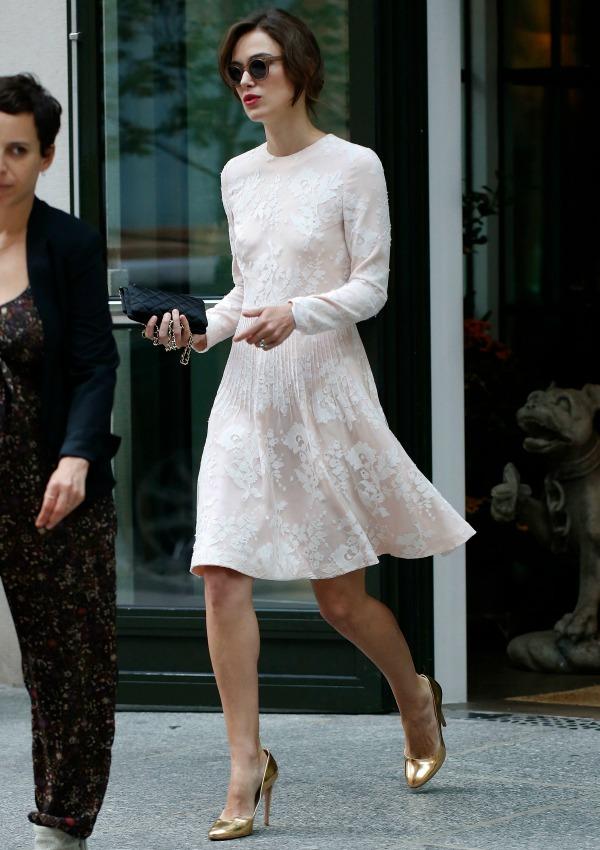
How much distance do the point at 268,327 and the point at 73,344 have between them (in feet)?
2.31

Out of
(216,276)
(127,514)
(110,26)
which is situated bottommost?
(127,514)

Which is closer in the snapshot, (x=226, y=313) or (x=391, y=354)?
(x=226, y=313)

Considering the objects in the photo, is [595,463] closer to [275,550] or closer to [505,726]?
[505,726]

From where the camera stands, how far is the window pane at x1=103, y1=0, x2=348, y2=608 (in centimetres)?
601

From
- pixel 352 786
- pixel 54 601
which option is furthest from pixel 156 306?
pixel 352 786

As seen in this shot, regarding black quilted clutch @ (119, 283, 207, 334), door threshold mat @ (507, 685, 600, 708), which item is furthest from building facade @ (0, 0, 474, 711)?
black quilted clutch @ (119, 283, 207, 334)

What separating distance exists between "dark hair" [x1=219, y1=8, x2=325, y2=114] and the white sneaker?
1.96 m

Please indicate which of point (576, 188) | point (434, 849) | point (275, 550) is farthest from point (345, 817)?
point (576, 188)

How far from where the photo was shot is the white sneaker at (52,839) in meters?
3.42

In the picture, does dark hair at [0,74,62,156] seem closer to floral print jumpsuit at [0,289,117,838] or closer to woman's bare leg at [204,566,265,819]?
floral print jumpsuit at [0,289,117,838]

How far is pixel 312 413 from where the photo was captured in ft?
14.3

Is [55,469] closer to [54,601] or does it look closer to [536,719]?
[54,601]

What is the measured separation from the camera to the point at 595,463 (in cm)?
695

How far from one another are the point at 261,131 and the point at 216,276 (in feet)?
1.72
